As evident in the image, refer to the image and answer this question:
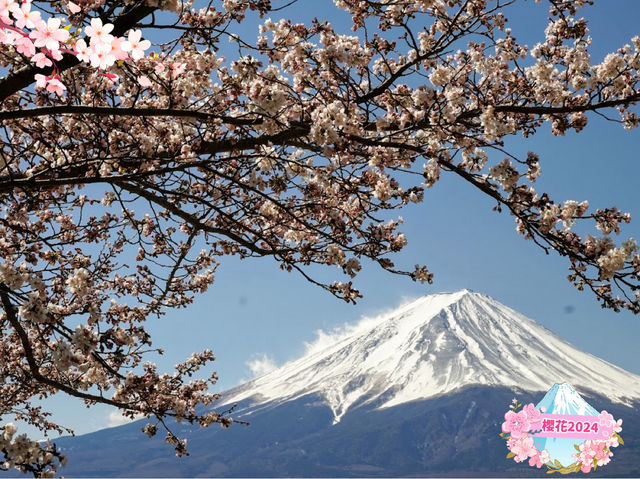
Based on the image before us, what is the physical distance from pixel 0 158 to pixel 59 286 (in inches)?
123

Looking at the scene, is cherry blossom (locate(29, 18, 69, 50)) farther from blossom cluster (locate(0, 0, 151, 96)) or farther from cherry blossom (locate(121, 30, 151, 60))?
cherry blossom (locate(121, 30, 151, 60))

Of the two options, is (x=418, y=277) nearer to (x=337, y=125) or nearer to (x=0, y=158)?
(x=337, y=125)

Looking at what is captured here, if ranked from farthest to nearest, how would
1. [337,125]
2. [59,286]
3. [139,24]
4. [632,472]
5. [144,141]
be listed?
[632,472] < [59,286] < [144,141] < [139,24] < [337,125]

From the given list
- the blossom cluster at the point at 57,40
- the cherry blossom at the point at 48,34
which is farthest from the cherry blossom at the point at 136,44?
the cherry blossom at the point at 48,34

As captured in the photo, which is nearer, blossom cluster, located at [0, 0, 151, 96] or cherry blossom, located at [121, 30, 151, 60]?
blossom cluster, located at [0, 0, 151, 96]

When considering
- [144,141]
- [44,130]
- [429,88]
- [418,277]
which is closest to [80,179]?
[144,141]

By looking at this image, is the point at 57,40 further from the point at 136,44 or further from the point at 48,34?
the point at 136,44

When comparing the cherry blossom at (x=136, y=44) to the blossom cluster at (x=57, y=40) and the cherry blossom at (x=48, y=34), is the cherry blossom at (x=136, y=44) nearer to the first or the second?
the blossom cluster at (x=57, y=40)

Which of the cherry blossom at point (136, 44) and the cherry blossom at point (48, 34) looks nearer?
A: the cherry blossom at point (48, 34)

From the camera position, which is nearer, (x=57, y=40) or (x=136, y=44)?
(x=57, y=40)

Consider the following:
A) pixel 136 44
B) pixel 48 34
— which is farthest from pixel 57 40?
pixel 136 44

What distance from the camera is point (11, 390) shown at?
28.5 ft

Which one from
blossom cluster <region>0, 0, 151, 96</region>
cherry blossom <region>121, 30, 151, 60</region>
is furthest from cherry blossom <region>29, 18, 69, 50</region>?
cherry blossom <region>121, 30, 151, 60</region>

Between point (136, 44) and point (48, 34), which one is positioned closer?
point (48, 34)
